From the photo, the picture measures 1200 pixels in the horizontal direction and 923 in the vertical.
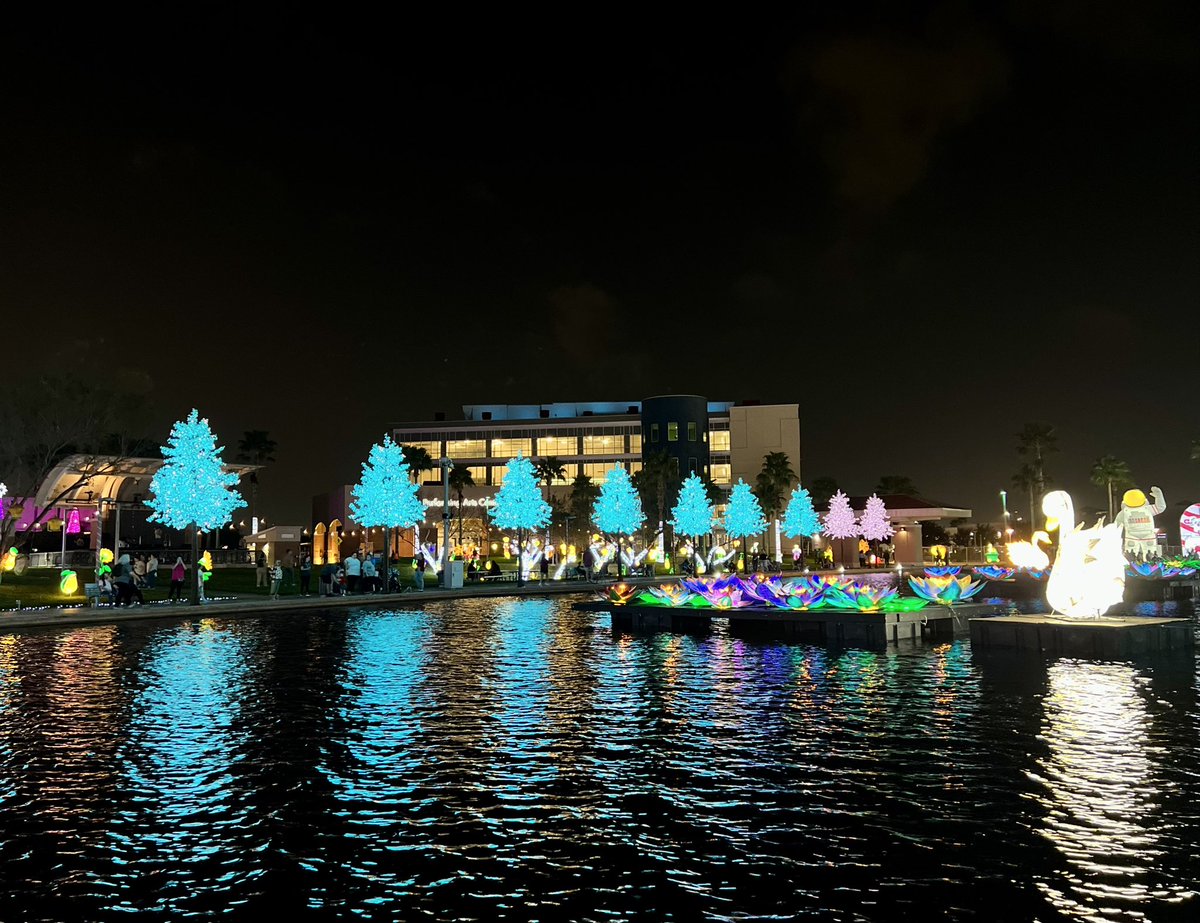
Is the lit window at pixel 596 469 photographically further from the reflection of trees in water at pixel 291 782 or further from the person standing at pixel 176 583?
the reflection of trees in water at pixel 291 782

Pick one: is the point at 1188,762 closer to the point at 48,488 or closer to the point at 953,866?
the point at 953,866

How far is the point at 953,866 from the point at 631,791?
358 centimetres

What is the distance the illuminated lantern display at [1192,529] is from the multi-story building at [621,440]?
198 ft

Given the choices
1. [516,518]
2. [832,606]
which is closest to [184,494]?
[516,518]

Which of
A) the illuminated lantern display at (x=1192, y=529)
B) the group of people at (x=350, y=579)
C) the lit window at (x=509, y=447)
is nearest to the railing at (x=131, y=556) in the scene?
the group of people at (x=350, y=579)

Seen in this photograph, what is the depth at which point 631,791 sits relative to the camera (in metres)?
10.5

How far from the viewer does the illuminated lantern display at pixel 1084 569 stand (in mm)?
22859

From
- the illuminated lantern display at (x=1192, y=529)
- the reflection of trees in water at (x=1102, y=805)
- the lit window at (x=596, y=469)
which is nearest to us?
the reflection of trees in water at (x=1102, y=805)

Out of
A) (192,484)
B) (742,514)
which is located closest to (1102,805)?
(192,484)

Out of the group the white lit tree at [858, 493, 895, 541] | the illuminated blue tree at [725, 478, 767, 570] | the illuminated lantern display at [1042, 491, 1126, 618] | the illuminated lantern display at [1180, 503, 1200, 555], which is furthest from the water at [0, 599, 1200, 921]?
the white lit tree at [858, 493, 895, 541]

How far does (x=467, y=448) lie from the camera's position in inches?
4771

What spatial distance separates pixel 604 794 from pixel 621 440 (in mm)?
107530

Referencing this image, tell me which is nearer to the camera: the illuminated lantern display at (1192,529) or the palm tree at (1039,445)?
the illuminated lantern display at (1192,529)

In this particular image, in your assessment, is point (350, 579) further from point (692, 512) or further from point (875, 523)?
point (875, 523)
